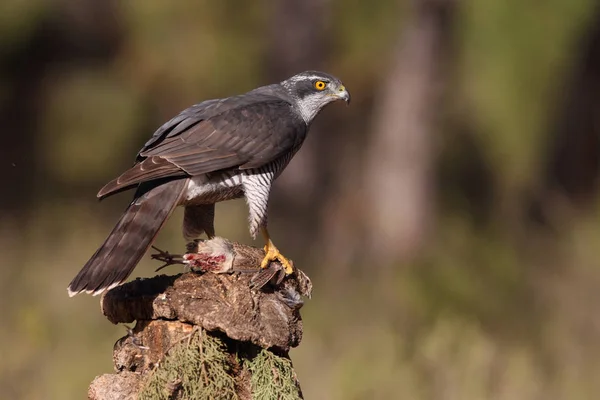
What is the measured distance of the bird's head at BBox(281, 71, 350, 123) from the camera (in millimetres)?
5672

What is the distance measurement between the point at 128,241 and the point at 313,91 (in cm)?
186

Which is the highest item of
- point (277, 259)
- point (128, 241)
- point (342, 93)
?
point (342, 93)

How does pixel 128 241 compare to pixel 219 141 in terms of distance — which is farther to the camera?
pixel 219 141

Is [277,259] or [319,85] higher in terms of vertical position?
[319,85]

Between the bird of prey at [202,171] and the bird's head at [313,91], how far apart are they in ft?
0.07

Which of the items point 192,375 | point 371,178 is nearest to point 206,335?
point 192,375

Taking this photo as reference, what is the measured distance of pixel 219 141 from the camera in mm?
4918

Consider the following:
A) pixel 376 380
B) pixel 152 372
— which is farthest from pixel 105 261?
pixel 376 380

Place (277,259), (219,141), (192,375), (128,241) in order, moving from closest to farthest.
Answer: (192,375) → (128,241) → (277,259) → (219,141)

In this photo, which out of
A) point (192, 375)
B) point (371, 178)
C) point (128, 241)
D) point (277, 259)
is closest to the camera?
point (192, 375)

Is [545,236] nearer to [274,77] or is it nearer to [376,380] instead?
[274,77]

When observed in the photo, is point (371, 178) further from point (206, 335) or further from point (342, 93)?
point (206, 335)

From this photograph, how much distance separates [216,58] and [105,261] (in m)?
12.9

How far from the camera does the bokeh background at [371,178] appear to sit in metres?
7.45
